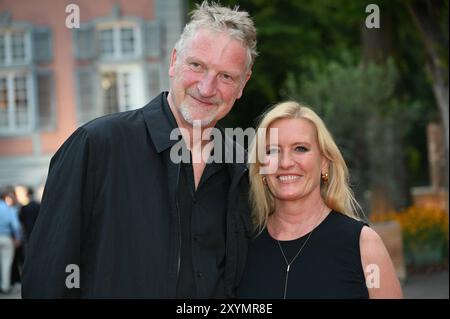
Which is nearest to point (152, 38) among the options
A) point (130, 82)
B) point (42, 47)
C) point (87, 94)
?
point (130, 82)

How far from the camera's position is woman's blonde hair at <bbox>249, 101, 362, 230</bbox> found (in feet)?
12.6

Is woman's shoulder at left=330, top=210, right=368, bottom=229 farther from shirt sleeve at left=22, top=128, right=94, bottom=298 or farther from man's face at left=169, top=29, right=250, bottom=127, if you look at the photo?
shirt sleeve at left=22, top=128, right=94, bottom=298

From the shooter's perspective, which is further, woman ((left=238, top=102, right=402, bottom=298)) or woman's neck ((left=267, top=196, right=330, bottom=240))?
woman's neck ((left=267, top=196, right=330, bottom=240))

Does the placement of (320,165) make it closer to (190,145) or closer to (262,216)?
(262,216)

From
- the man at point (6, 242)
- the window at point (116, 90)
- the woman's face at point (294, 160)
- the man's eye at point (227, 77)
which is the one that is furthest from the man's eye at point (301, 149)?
the window at point (116, 90)

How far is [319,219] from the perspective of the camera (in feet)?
12.7

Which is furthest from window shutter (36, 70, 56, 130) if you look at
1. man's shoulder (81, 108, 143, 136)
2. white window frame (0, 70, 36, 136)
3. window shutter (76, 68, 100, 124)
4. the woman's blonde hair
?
man's shoulder (81, 108, 143, 136)

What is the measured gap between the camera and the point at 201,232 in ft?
11.5

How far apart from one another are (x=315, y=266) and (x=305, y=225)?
24cm

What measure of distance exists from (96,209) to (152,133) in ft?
1.33

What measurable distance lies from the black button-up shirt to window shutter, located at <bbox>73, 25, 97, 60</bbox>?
61.6ft

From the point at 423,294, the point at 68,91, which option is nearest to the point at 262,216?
the point at 423,294

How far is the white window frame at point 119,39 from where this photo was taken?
864 inches

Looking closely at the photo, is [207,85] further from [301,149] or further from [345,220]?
[345,220]
